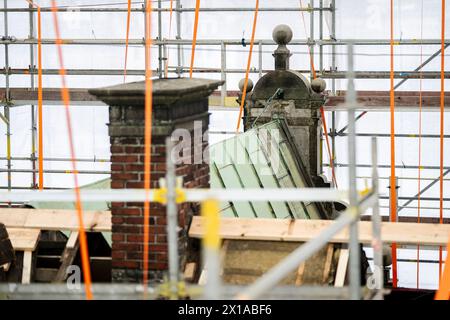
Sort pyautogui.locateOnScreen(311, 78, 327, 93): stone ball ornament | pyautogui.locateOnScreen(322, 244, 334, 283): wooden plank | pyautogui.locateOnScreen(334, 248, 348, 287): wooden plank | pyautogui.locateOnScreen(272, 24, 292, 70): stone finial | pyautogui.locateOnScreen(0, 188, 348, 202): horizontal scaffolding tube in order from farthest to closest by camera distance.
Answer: pyautogui.locateOnScreen(272, 24, 292, 70): stone finial
pyautogui.locateOnScreen(311, 78, 327, 93): stone ball ornament
pyautogui.locateOnScreen(322, 244, 334, 283): wooden plank
pyautogui.locateOnScreen(334, 248, 348, 287): wooden plank
pyautogui.locateOnScreen(0, 188, 348, 202): horizontal scaffolding tube

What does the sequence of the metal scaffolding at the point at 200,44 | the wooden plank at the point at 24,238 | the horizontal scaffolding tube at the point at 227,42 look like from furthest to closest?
Answer: the metal scaffolding at the point at 200,44
the horizontal scaffolding tube at the point at 227,42
the wooden plank at the point at 24,238

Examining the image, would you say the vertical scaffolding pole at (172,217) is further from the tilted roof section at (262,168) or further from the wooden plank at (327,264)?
the tilted roof section at (262,168)

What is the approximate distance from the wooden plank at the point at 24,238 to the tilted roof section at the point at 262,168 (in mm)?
1881

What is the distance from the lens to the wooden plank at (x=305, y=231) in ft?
26.6

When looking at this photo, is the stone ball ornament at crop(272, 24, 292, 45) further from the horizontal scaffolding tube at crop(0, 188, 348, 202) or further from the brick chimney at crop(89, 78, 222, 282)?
the horizontal scaffolding tube at crop(0, 188, 348, 202)

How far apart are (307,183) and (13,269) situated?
526 cm

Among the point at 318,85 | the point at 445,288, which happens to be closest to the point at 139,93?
the point at 445,288

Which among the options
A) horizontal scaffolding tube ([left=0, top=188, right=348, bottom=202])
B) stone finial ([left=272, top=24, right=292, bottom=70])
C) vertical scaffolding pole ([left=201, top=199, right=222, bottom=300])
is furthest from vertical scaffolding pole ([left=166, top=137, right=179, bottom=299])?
stone finial ([left=272, top=24, right=292, bottom=70])

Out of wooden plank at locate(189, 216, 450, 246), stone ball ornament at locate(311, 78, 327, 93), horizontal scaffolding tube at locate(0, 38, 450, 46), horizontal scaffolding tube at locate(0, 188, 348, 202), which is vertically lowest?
wooden plank at locate(189, 216, 450, 246)

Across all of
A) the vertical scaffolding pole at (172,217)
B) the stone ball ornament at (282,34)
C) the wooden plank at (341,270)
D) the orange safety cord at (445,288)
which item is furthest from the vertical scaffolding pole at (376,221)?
the stone ball ornament at (282,34)

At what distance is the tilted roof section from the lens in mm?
10484

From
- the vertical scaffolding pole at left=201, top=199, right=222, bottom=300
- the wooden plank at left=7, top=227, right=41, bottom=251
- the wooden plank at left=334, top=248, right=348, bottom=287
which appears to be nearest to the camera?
the vertical scaffolding pole at left=201, top=199, right=222, bottom=300

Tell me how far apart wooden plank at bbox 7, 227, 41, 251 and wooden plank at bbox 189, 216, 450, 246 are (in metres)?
1.21
